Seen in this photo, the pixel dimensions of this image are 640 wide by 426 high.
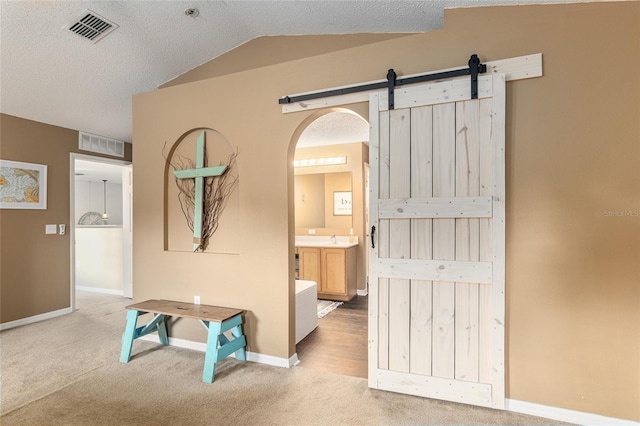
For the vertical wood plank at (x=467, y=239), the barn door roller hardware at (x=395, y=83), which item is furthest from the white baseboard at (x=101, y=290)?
the vertical wood plank at (x=467, y=239)

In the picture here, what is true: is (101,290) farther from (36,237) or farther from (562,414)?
(562,414)

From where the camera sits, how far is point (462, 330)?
213 cm

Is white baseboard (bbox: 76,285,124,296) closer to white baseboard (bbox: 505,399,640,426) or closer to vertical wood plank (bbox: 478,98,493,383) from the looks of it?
vertical wood plank (bbox: 478,98,493,383)

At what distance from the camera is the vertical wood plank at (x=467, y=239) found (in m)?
2.11

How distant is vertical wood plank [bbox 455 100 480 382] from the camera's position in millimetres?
2109

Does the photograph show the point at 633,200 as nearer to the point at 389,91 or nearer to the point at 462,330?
the point at 462,330

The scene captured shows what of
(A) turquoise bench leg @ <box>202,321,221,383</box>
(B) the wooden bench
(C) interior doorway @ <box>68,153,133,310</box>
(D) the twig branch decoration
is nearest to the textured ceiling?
(D) the twig branch decoration

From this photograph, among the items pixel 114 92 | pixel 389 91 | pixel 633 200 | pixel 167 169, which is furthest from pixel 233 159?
pixel 633 200

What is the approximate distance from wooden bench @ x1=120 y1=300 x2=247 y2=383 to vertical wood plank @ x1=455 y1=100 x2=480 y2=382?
171 cm

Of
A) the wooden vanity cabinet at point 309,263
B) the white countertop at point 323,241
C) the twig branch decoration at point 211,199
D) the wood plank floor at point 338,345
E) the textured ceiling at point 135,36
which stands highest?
the textured ceiling at point 135,36

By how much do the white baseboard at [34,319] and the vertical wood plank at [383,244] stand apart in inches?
166

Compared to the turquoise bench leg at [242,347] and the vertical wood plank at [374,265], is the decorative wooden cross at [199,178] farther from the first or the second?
the vertical wood plank at [374,265]

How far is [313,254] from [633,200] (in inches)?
144

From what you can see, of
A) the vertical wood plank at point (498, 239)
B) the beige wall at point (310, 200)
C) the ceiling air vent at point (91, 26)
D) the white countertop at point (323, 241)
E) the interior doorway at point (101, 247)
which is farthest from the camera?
the beige wall at point (310, 200)
